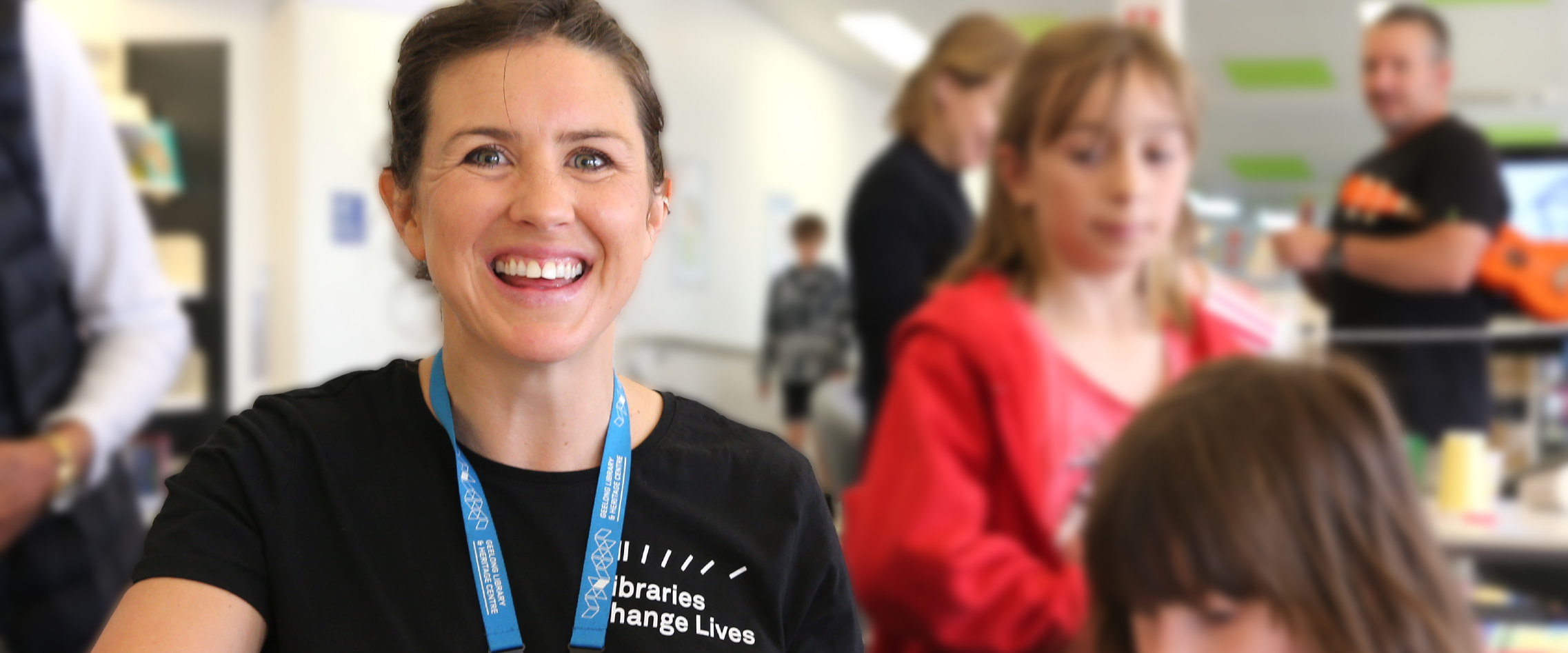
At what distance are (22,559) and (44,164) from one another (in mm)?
417

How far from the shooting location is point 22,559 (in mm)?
1344

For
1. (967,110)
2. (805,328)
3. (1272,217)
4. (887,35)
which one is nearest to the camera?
(967,110)

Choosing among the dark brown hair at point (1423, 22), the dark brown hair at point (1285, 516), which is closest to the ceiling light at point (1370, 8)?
the dark brown hair at point (1423, 22)

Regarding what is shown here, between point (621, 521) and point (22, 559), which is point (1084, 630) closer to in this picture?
point (621, 521)

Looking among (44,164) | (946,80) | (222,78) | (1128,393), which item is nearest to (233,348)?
(222,78)

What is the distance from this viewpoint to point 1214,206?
3.40 metres

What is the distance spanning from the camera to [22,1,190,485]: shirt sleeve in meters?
1.38

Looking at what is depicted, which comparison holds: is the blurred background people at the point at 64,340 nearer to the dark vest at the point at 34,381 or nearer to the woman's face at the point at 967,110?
the dark vest at the point at 34,381

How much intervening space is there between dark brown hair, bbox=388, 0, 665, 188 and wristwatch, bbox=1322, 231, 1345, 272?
2570mm

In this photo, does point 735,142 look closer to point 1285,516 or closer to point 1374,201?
point 1374,201

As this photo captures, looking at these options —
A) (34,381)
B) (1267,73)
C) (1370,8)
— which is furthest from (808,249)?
(34,381)

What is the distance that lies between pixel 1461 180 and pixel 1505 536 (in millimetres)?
995

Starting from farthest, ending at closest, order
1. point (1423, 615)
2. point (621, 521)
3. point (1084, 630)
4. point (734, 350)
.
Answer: point (734, 350)
point (1084, 630)
point (1423, 615)
point (621, 521)

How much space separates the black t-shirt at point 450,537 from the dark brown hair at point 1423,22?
105 inches
